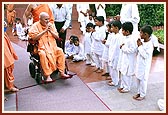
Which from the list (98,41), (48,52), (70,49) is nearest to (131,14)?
(98,41)

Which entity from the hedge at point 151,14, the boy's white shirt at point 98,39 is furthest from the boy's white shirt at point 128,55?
the hedge at point 151,14

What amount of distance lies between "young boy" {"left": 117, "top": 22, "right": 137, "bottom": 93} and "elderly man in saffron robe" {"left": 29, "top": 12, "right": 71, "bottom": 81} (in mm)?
909

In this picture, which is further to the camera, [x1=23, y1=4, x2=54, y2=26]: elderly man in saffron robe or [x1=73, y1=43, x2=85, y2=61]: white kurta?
[x1=73, y1=43, x2=85, y2=61]: white kurta

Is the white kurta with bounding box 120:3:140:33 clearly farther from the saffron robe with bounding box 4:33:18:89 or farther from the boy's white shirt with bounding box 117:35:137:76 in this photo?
the saffron robe with bounding box 4:33:18:89

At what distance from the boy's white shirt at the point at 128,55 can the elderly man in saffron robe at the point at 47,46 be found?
0.94 m

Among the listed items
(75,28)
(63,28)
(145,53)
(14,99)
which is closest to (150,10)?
(75,28)

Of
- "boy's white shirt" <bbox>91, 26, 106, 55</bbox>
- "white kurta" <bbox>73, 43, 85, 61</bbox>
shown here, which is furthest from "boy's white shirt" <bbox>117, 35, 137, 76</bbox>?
"white kurta" <bbox>73, 43, 85, 61</bbox>

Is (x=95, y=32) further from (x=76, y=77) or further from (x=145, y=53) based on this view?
(x=145, y=53)

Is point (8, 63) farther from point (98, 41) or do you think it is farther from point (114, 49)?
point (98, 41)

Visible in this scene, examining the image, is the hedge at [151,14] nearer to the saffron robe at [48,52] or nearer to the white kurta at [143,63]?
the saffron robe at [48,52]

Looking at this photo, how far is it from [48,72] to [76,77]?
0.63 meters

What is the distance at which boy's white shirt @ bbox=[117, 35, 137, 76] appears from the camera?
366 centimetres

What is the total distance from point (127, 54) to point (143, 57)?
11.6 inches

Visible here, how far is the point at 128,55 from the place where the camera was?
3734 millimetres
